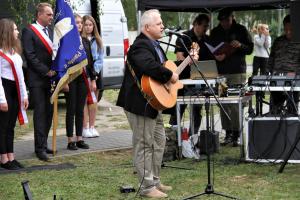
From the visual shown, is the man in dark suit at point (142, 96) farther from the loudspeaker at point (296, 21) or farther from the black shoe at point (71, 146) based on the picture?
the black shoe at point (71, 146)

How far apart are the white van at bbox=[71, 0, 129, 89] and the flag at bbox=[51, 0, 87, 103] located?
4.78 metres

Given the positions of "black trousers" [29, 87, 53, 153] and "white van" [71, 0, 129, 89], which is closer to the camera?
"black trousers" [29, 87, 53, 153]

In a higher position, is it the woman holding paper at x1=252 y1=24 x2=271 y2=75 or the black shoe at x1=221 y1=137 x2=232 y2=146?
the woman holding paper at x1=252 y1=24 x2=271 y2=75

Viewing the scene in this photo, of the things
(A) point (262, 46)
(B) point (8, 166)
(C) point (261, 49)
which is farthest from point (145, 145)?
(A) point (262, 46)

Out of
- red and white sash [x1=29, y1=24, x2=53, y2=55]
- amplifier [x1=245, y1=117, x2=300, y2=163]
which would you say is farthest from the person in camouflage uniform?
red and white sash [x1=29, y1=24, x2=53, y2=55]

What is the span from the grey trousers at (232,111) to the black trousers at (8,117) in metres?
3.13

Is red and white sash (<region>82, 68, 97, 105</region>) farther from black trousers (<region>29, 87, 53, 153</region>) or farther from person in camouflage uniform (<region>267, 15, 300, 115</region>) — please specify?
person in camouflage uniform (<region>267, 15, 300, 115</region>)

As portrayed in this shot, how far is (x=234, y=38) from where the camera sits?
359 inches

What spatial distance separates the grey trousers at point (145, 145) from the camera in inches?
238

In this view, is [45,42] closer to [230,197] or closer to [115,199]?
[115,199]

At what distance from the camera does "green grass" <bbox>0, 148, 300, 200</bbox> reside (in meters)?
6.31

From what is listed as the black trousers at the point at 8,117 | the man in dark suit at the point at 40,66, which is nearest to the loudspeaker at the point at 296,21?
the man in dark suit at the point at 40,66

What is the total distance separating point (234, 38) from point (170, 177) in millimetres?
2937

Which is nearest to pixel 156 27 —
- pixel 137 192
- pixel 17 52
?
pixel 137 192
